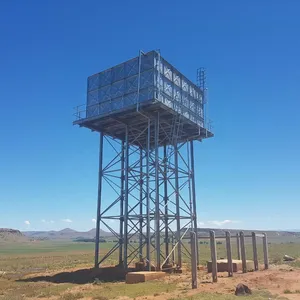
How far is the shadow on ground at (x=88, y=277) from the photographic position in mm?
26359

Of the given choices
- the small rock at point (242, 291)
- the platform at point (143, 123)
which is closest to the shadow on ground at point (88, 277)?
the platform at point (143, 123)

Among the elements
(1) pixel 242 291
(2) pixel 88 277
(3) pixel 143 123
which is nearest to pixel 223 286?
(1) pixel 242 291

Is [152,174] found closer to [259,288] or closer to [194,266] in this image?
[194,266]

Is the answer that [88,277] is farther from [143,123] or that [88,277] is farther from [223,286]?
[143,123]

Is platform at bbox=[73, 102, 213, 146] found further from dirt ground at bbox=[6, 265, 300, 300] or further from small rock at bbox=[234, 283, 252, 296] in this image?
small rock at bbox=[234, 283, 252, 296]

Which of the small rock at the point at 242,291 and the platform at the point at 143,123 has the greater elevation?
the platform at the point at 143,123

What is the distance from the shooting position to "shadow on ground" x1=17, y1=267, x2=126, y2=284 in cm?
2636

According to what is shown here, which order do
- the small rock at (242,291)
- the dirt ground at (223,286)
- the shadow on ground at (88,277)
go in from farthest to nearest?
the shadow on ground at (88,277), the dirt ground at (223,286), the small rock at (242,291)

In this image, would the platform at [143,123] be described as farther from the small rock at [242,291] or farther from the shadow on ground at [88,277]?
the small rock at [242,291]

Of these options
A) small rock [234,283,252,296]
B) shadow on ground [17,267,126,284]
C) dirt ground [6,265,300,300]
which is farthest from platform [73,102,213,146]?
small rock [234,283,252,296]

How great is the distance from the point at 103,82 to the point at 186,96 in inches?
301

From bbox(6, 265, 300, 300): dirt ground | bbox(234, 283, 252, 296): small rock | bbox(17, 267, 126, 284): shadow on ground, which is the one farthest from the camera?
bbox(17, 267, 126, 284): shadow on ground

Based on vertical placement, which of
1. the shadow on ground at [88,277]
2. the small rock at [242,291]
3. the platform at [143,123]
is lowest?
the shadow on ground at [88,277]

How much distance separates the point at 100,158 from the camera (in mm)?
32656
